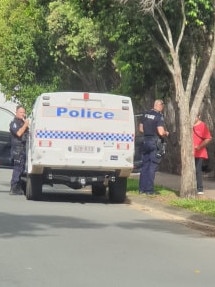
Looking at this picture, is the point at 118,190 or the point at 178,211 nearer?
the point at 178,211

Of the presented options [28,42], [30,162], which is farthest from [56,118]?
[28,42]

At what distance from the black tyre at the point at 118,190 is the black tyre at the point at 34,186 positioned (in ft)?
5.09

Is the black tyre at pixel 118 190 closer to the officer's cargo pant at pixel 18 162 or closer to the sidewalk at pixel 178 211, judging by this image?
the sidewalk at pixel 178 211

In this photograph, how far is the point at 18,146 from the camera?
1830 cm

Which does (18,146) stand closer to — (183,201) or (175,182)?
(183,201)

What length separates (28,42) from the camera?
110ft

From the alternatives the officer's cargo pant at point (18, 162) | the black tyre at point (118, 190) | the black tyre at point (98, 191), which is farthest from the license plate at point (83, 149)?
the black tyre at point (98, 191)

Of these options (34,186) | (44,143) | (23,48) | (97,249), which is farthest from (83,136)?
(23,48)

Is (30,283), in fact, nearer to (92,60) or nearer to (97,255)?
(97,255)

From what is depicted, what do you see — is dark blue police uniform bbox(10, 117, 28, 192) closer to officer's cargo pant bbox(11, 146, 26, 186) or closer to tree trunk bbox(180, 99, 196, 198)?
officer's cargo pant bbox(11, 146, 26, 186)

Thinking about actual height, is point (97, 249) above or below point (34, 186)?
below

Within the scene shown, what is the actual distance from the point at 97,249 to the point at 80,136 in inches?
226

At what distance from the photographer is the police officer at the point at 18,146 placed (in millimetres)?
18172

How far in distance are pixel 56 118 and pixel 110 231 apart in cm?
411
